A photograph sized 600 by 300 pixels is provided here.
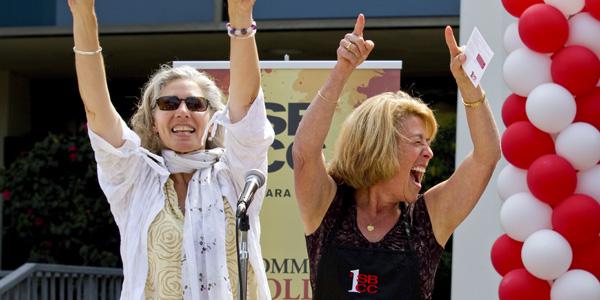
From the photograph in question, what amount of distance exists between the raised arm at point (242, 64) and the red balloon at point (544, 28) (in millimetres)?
822

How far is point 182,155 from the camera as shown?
3186 mm

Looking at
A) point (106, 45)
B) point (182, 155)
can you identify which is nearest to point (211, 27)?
point (106, 45)

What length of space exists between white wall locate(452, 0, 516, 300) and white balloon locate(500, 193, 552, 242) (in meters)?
1.16

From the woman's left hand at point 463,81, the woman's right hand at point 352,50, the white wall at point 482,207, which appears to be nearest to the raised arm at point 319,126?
the woman's right hand at point 352,50

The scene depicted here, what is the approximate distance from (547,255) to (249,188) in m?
0.92

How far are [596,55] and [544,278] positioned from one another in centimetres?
67

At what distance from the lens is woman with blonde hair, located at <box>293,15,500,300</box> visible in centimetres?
295

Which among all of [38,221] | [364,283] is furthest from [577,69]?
[38,221]

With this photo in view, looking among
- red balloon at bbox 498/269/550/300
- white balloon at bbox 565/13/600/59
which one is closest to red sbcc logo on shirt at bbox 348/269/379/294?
red balloon at bbox 498/269/550/300

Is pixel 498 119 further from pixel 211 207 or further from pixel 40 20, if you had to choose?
pixel 40 20

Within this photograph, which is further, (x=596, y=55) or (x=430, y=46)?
(x=430, y=46)

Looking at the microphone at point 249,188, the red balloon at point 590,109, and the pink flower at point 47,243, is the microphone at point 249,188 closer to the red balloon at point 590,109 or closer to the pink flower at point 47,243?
the red balloon at point 590,109

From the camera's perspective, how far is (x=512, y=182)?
3.25m

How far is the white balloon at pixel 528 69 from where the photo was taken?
3.14 meters
